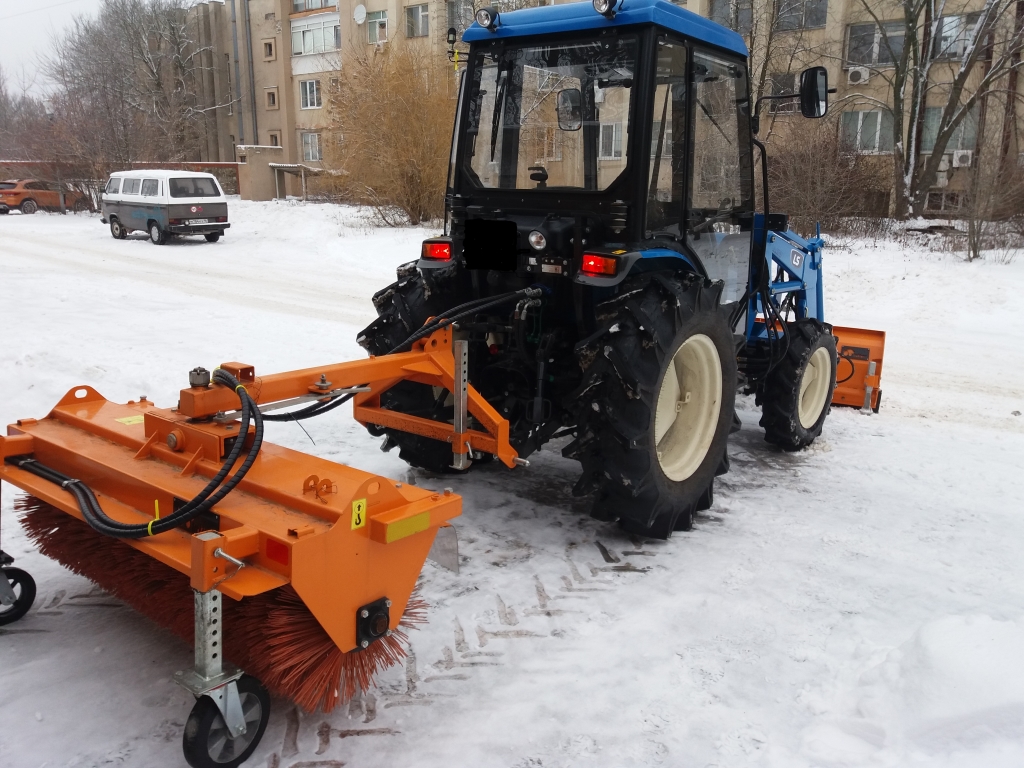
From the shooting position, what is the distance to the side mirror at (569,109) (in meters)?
4.07

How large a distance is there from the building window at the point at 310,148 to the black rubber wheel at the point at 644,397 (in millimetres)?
35221

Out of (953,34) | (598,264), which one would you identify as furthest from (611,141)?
(953,34)

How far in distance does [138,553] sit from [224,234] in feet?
59.0

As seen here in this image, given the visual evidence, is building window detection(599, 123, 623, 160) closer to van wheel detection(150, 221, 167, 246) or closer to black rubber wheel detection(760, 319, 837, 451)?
black rubber wheel detection(760, 319, 837, 451)

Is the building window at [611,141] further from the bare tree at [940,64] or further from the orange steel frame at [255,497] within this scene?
the bare tree at [940,64]

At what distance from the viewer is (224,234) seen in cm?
1959

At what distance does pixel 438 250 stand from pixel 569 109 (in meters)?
0.98

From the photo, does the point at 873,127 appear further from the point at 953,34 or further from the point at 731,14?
the point at 731,14

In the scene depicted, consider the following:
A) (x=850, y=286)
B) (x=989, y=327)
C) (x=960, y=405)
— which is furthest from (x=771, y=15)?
(x=960, y=405)

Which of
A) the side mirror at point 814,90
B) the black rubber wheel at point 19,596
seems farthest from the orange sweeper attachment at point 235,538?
the side mirror at point 814,90

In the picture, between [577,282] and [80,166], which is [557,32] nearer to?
[577,282]

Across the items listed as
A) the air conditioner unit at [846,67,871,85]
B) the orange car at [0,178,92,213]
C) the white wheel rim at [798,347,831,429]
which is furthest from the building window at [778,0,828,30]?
the orange car at [0,178,92,213]

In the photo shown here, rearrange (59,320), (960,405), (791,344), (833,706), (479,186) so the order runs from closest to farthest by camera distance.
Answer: (833,706)
(479,186)
(791,344)
(960,405)
(59,320)

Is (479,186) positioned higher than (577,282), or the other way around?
(479,186)
